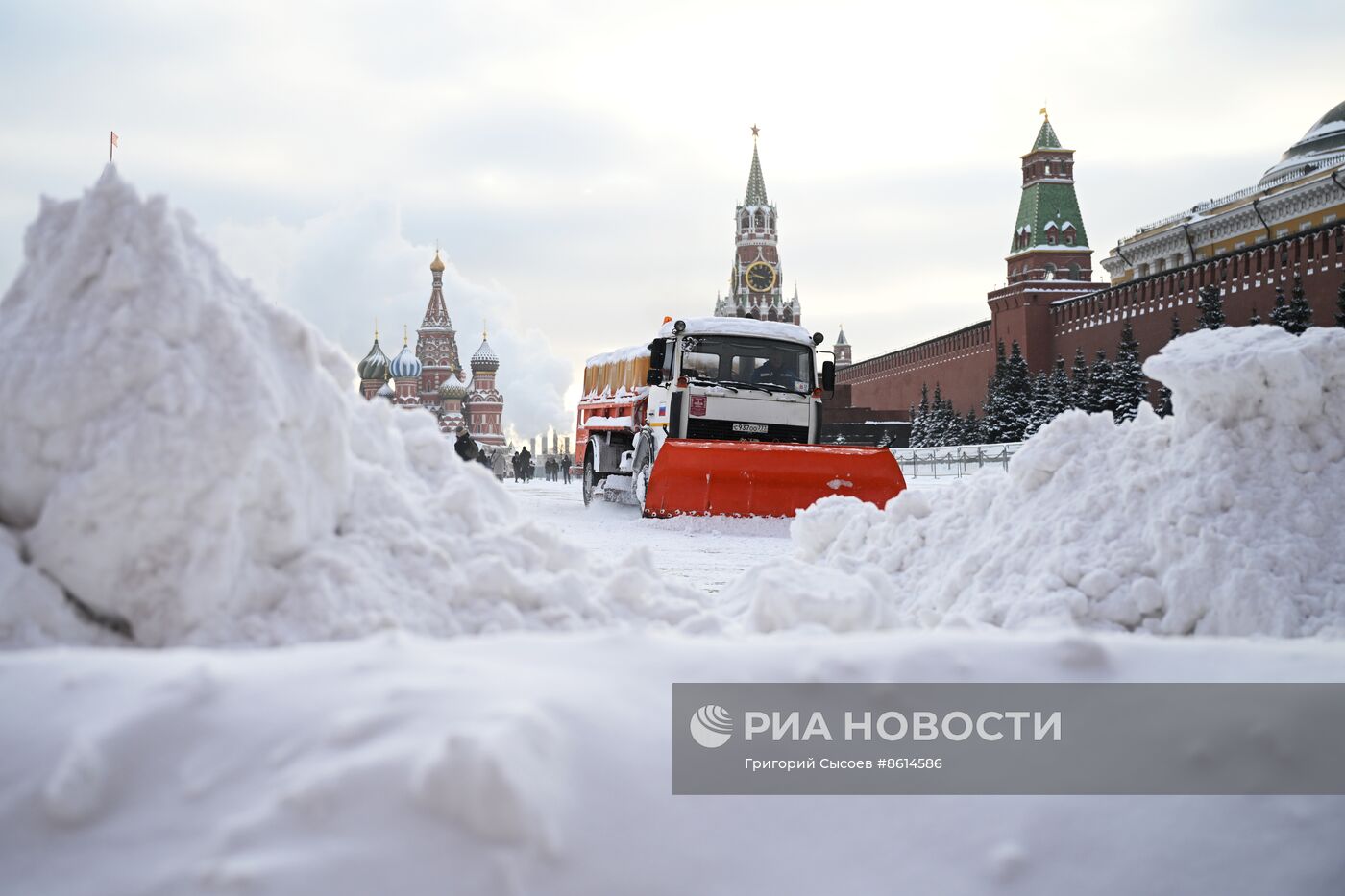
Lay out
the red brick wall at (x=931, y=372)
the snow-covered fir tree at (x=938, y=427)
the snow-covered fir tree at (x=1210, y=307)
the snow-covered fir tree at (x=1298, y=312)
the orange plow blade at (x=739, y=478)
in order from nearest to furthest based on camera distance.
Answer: the orange plow blade at (x=739, y=478) → the snow-covered fir tree at (x=1298, y=312) → the snow-covered fir tree at (x=1210, y=307) → the snow-covered fir tree at (x=938, y=427) → the red brick wall at (x=931, y=372)

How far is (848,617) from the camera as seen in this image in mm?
2928

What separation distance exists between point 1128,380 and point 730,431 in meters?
30.4

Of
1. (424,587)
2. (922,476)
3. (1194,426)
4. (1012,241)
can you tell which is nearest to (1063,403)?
(922,476)

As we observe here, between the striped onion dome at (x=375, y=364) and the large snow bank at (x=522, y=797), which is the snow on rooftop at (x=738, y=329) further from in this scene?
the striped onion dome at (x=375, y=364)

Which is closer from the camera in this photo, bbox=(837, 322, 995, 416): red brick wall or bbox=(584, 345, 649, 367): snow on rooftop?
bbox=(584, 345, 649, 367): snow on rooftop

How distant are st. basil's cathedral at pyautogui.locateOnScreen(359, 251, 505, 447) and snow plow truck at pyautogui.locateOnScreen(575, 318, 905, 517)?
232 feet

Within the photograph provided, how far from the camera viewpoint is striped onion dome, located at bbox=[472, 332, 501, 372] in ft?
285

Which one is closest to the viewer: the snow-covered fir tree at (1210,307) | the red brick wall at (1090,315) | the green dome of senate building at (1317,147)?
the red brick wall at (1090,315)

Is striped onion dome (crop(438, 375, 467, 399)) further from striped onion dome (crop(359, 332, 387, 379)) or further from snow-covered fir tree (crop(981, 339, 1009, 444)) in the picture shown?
snow-covered fir tree (crop(981, 339, 1009, 444))

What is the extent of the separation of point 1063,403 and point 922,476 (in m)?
12.5

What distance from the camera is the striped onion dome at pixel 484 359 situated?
8681 cm

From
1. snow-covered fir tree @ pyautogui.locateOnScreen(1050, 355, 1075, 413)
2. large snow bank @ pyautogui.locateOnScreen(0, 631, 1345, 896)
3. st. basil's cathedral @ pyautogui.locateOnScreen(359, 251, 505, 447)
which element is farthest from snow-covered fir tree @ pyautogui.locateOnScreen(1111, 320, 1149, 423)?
st. basil's cathedral @ pyautogui.locateOnScreen(359, 251, 505, 447)

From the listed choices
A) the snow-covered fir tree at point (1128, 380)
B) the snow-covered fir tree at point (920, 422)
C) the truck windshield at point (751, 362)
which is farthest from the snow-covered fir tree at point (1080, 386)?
the truck windshield at point (751, 362)

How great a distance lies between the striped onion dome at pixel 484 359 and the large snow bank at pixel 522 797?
86134mm
